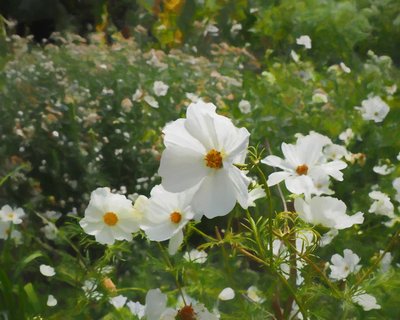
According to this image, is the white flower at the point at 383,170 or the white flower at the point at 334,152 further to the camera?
the white flower at the point at 383,170

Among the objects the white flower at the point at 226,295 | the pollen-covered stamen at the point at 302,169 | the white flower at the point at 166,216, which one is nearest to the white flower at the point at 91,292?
the white flower at the point at 226,295

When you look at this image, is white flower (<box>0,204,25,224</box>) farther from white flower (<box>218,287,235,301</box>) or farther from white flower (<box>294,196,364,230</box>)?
white flower (<box>294,196,364,230</box>)

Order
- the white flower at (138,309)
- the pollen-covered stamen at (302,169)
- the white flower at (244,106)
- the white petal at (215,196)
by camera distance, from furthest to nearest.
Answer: the white flower at (244,106) → the white flower at (138,309) → the pollen-covered stamen at (302,169) → the white petal at (215,196)

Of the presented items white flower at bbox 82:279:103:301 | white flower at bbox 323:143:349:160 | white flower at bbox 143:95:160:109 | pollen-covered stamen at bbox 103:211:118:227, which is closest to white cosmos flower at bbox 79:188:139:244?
pollen-covered stamen at bbox 103:211:118:227

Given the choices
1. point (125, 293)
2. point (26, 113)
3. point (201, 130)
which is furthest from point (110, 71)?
point (201, 130)

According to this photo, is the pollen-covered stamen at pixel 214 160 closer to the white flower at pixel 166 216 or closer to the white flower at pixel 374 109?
the white flower at pixel 166 216

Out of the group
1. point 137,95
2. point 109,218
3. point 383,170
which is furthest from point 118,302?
point 137,95
